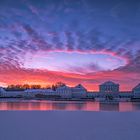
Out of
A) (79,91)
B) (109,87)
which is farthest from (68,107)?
(79,91)

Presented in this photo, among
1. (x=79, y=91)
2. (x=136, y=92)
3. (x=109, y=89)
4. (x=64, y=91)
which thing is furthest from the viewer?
(x=79, y=91)

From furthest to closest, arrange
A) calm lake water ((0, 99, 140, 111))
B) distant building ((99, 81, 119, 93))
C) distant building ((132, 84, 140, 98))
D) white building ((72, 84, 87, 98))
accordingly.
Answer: white building ((72, 84, 87, 98))
distant building ((99, 81, 119, 93))
distant building ((132, 84, 140, 98))
calm lake water ((0, 99, 140, 111))

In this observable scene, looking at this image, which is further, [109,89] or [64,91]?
[64,91]

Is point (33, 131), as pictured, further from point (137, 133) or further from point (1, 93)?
point (1, 93)

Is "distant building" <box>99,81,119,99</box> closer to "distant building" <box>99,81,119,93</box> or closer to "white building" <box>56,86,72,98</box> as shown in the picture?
"distant building" <box>99,81,119,93</box>

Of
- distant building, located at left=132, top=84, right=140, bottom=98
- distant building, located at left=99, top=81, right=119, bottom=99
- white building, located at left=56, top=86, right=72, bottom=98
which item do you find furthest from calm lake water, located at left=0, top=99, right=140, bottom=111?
distant building, located at left=132, top=84, right=140, bottom=98

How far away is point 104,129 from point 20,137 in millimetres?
3078

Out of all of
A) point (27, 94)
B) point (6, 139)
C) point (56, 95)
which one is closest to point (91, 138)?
point (6, 139)

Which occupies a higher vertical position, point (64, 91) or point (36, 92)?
point (64, 91)

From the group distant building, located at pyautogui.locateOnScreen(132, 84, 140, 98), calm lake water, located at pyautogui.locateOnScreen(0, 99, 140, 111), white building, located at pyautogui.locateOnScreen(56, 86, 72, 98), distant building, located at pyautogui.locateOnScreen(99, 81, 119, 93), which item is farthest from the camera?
white building, located at pyautogui.locateOnScreen(56, 86, 72, 98)

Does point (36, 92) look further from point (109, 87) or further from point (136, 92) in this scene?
point (136, 92)

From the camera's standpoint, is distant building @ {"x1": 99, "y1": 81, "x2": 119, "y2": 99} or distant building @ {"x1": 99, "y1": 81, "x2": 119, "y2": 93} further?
distant building @ {"x1": 99, "y1": 81, "x2": 119, "y2": 93}

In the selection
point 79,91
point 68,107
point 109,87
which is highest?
point 109,87

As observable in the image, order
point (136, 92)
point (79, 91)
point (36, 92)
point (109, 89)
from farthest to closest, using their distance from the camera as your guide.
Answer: point (36, 92)
point (79, 91)
point (136, 92)
point (109, 89)
